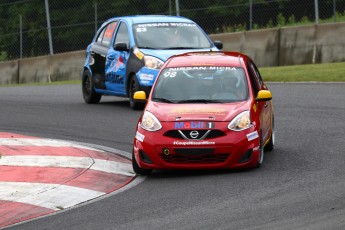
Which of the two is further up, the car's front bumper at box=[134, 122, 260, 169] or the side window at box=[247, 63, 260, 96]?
the side window at box=[247, 63, 260, 96]

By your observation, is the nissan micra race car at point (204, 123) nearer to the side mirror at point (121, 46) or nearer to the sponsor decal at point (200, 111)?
the sponsor decal at point (200, 111)

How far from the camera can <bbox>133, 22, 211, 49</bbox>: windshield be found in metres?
19.4

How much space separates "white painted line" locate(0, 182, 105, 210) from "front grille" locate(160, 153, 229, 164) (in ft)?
3.49

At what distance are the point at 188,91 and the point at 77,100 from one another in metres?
9.70

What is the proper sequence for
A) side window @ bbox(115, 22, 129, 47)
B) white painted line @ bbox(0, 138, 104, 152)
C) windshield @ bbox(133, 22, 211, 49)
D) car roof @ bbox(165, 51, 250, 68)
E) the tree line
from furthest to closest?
the tree line → side window @ bbox(115, 22, 129, 47) → windshield @ bbox(133, 22, 211, 49) → white painted line @ bbox(0, 138, 104, 152) → car roof @ bbox(165, 51, 250, 68)

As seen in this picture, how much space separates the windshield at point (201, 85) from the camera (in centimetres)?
1270

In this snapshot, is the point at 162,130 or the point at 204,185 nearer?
the point at 204,185

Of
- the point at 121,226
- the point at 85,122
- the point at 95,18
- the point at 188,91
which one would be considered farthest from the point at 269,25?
the point at 121,226

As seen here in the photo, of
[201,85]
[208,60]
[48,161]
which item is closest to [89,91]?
[208,60]

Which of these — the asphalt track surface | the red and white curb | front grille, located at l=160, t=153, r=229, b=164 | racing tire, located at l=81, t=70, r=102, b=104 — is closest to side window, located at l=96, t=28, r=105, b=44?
racing tire, located at l=81, t=70, r=102, b=104

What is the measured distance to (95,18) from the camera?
103ft

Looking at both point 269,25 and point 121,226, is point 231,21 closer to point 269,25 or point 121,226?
point 269,25

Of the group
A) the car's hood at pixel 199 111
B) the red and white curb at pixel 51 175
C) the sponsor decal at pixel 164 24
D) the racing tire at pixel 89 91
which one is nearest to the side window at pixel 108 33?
the racing tire at pixel 89 91

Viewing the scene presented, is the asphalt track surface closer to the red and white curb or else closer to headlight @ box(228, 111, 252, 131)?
the red and white curb
